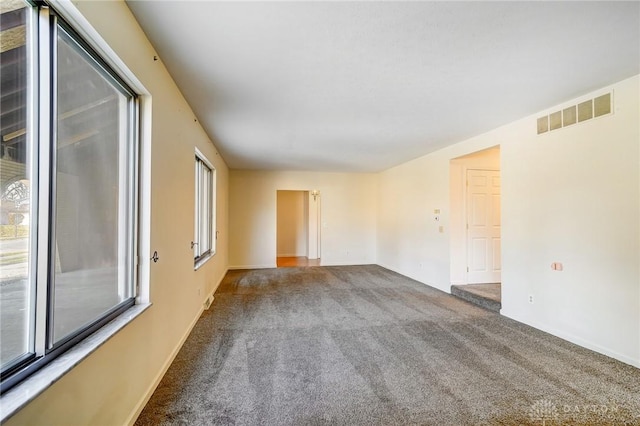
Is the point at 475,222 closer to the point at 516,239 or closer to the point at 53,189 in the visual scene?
the point at 516,239

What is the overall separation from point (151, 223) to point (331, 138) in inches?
115

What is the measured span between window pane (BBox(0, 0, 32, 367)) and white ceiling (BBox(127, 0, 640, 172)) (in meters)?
0.79

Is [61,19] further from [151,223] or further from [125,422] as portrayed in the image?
[125,422]

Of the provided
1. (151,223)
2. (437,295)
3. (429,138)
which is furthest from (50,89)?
(437,295)

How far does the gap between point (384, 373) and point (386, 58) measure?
8.10 feet

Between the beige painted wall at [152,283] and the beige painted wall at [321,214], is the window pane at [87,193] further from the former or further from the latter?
the beige painted wall at [321,214]

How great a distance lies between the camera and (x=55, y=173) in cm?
126

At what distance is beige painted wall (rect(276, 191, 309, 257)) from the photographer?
9.36 metres

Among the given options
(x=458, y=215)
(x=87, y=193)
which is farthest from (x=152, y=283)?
(x=458, y=215)

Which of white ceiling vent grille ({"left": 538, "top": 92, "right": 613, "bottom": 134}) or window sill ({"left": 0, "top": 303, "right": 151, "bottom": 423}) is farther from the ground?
white ceiling vent grille ({"left": 538, "top": 92, "right": 613, "bottom": 134})

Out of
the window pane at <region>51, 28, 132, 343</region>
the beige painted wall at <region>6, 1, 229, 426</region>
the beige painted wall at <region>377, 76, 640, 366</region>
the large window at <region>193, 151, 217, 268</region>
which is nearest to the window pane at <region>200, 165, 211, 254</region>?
the large window at <region>193, 151, 217, 268</region>

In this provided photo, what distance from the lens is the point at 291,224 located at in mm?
9430

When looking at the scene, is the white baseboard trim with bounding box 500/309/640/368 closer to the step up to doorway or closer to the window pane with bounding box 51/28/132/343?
the step up to doorway

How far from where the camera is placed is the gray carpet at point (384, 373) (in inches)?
74.0
